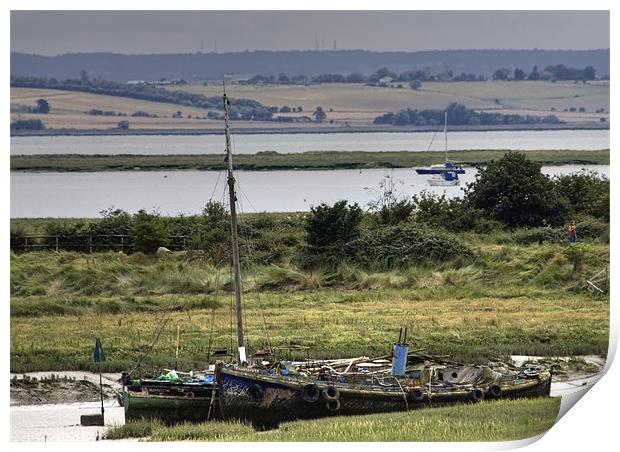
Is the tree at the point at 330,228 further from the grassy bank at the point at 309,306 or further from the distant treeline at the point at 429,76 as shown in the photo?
the distant treeline at the point at 429,76

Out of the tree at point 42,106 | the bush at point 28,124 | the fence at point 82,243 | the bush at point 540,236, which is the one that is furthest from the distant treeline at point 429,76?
the bush at point 540,236

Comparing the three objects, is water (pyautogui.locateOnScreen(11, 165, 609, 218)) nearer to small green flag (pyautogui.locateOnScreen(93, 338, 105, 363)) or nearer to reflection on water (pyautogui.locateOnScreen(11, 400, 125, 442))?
small green flag (pyautogui.locateOnScreen(93, 338, 105, 363))

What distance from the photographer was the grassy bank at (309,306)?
1190 inches

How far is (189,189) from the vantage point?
7994 centimetres

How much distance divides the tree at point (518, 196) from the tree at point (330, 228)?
7.64 meters

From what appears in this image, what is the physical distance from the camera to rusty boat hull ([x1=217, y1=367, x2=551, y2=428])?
24.0 metres

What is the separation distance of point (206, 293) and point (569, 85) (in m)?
118

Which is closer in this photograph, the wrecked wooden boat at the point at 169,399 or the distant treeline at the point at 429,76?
the wrecked wooden boat at the point at 169,399

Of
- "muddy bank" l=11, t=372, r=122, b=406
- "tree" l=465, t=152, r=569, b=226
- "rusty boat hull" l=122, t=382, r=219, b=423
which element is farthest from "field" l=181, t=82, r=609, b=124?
"rusty boat hull" l=122, t=382, r=219, b=423

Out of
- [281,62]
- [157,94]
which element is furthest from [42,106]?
[281,62]

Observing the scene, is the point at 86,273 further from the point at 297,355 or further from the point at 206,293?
the point at 297,355
